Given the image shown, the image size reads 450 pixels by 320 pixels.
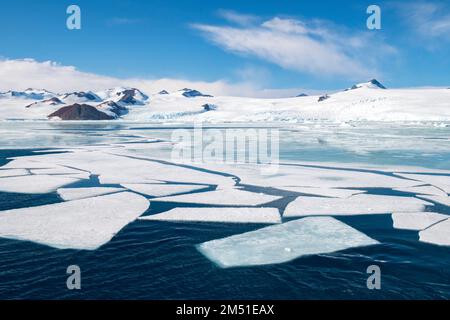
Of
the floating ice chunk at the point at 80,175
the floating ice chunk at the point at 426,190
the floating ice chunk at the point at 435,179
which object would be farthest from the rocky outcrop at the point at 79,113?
the floating ice chunk at the point at 426,190

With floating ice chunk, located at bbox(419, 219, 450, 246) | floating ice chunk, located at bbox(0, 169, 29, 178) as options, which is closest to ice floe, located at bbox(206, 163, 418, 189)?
floating ice chunk, located at bbox(419, 219, 450, 246)

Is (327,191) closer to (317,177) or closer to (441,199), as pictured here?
(317,177)

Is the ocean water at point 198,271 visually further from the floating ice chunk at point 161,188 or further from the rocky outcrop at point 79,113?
the rocky outcrop at point 79,113

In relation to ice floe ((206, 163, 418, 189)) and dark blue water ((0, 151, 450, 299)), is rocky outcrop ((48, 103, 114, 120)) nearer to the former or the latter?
ice floe ((206, 163, 418, 189))

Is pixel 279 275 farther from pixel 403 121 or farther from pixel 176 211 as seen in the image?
pixel 403 121

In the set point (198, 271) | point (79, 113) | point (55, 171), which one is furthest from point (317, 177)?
point (79, 113)
